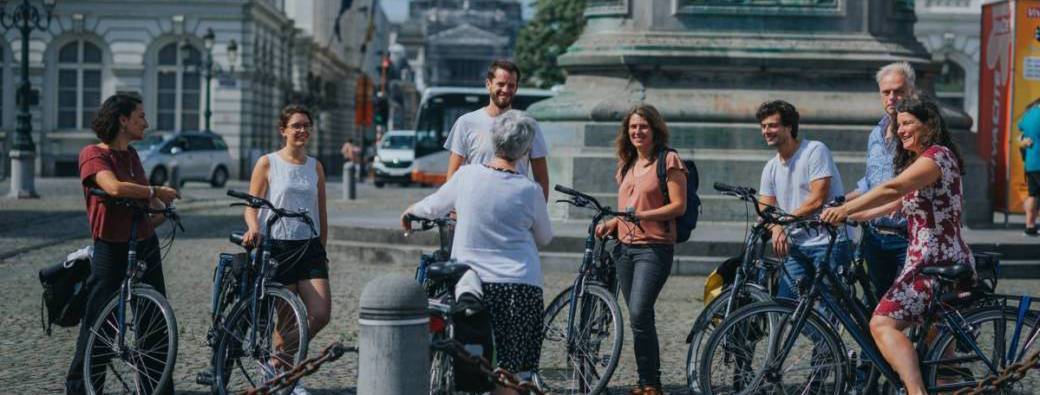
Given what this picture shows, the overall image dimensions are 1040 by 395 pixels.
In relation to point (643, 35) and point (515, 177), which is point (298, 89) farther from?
point (515, 177)

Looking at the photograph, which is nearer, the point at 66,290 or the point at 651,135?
the point at 66,290

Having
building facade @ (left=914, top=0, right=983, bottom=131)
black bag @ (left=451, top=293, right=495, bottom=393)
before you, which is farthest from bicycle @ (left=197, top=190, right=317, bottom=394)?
building facade @ (left=914, top=0, right=983, bottom=131)

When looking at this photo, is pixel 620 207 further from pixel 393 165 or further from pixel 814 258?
pixel 393 165

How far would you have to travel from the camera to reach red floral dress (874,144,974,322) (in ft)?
23.6

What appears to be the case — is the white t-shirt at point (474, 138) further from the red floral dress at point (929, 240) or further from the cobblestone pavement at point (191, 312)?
the red floral dress at point (929, 240)

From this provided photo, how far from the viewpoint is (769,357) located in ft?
24.3

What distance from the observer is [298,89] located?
6969cm

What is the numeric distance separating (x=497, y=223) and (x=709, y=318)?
150 cm

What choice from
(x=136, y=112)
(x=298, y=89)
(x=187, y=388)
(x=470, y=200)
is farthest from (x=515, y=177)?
(x=298, y=89)

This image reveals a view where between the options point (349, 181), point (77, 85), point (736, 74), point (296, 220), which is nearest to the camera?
point (296, 220)

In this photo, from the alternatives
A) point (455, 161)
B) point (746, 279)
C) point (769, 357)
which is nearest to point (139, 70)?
point (455, 161)

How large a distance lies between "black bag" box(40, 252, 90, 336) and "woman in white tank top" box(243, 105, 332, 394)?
2.66ft

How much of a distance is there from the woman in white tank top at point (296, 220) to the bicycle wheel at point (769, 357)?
1.92 meters

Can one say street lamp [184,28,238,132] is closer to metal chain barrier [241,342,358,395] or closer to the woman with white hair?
metal chain barrier [241,342,358,395]
